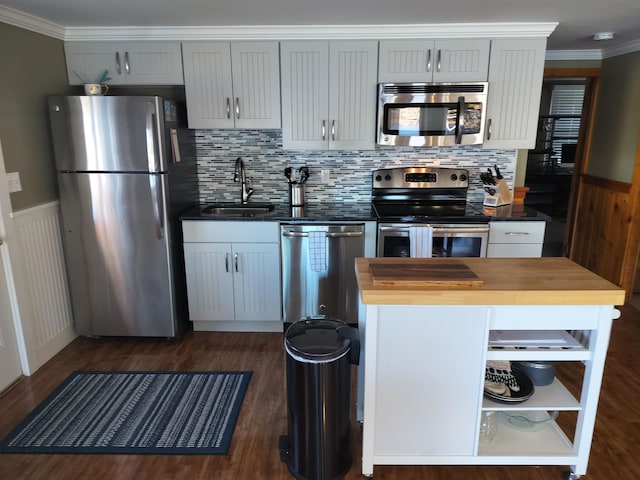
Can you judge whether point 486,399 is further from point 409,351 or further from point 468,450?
point 409,351

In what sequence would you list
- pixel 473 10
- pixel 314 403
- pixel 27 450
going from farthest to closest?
1. pixel 473 10
2. pixel 27 450
3. pixel 314 403

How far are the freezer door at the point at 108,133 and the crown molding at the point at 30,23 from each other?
45 centimetres

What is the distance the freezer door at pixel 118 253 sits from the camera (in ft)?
9.69

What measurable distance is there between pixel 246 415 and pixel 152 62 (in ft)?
8.09

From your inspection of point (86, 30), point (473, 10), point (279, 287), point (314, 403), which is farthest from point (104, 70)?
point (314, 403)

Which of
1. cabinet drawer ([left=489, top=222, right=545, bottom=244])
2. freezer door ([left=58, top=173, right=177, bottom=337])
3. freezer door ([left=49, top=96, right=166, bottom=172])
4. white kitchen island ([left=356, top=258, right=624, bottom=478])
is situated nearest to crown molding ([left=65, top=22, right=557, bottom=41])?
freezer door ([left=49, top=96, right=166, bottom=172])

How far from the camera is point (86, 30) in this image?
122 inches

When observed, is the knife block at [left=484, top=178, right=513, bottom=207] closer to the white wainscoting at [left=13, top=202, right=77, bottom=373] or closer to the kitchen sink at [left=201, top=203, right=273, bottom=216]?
the kitchen sink at [left=201, top=203, right=273, bottom=216]

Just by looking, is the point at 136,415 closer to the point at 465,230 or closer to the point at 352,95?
the point at 465,230

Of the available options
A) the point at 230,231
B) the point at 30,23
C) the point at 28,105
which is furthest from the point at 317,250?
the point at 30,23

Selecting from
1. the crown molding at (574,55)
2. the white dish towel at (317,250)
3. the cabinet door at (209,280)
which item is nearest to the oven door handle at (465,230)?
the white dish towel at (317,250)

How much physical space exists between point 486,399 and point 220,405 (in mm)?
1409

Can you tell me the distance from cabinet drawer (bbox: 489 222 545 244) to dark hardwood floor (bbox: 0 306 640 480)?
88cm

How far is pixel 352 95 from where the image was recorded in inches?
127
